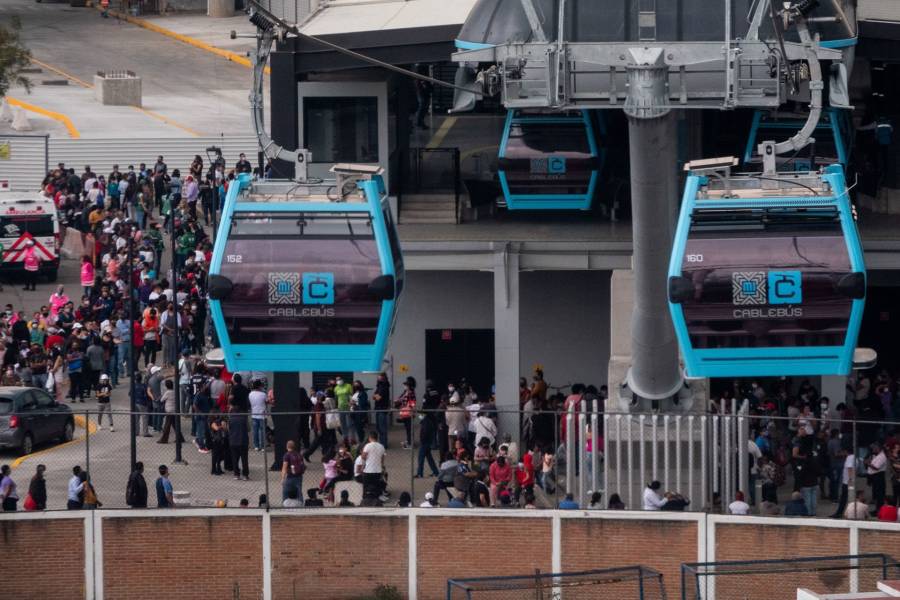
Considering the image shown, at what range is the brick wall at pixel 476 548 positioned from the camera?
31828mm

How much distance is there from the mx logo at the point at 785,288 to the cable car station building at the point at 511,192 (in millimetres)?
9094

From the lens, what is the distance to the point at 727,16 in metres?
31.6

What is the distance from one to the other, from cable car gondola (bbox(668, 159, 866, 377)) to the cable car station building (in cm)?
883

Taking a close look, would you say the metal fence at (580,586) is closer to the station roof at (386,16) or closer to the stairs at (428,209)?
the station roof at (386,16)

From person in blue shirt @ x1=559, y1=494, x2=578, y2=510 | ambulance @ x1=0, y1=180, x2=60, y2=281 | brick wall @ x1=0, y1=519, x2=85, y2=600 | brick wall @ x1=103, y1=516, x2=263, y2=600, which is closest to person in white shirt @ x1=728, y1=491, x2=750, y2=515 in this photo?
person in blue shirt @ x1=559, y1=494, x2=578, y2=510

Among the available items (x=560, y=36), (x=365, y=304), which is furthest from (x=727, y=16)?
(x=365, y=304)

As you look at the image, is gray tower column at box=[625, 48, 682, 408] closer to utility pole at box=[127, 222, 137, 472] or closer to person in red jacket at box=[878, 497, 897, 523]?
person in red jacket at box=[878, 497, 897, 523]

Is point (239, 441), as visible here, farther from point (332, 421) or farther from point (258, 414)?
point (258, 414)

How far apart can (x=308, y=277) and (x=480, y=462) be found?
11.7 ft

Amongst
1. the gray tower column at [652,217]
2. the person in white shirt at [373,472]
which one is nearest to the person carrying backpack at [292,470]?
the person in white shirt at [373,472]

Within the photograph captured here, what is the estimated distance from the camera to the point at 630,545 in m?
31.7

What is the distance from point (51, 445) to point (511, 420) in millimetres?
6870

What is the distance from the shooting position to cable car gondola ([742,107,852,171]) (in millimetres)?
40219

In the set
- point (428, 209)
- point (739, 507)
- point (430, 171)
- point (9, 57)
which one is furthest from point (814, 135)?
point (9, 57)
